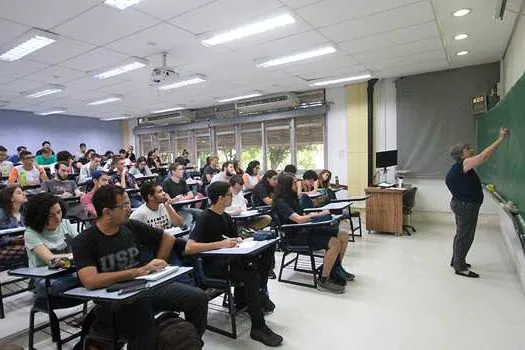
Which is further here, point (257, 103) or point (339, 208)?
point (257, 103)

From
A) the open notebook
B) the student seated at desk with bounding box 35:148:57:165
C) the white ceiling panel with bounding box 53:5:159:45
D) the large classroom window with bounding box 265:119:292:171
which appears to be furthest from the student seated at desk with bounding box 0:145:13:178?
the large classroom window with bounding box 265:119:292:171

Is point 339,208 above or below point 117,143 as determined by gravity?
below

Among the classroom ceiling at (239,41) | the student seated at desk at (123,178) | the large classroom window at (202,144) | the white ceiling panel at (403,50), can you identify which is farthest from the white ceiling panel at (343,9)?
the large classroom window at (202,144)

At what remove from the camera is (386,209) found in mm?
5641

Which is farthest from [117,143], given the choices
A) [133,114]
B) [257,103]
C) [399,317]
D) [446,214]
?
[399,317]

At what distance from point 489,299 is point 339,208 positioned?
182cm

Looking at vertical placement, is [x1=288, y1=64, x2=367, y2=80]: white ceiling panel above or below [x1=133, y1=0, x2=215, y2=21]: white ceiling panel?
above

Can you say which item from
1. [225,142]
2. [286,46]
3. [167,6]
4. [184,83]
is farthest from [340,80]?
[167,6]

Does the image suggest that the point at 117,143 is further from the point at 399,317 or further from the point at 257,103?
the point at 399,317

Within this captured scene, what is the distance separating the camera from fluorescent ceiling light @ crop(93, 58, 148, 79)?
17.1 feet

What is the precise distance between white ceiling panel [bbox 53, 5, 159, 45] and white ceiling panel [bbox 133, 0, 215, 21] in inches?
5.7

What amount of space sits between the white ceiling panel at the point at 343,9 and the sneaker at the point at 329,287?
287 cm

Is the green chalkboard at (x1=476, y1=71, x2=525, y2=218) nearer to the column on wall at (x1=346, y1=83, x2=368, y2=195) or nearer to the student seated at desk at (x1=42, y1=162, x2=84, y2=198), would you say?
the column on wall at (x1=346, y1=83, x2=368, y2=195)

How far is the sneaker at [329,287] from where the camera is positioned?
10.7 ft
